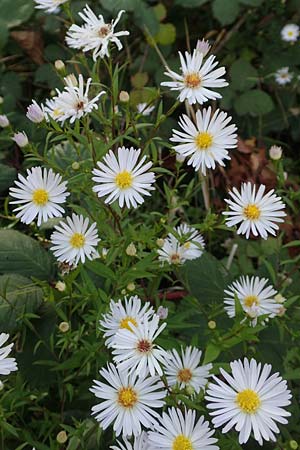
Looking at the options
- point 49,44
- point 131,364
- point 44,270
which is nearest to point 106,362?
point 131,364

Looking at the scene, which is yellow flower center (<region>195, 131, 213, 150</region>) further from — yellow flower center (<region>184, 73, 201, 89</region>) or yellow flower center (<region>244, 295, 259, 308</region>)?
yellow flower center (<region>244, 295, 259, 308</region>)

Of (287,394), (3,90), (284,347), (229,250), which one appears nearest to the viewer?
(287,394)

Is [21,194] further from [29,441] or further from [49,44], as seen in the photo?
[49,44]

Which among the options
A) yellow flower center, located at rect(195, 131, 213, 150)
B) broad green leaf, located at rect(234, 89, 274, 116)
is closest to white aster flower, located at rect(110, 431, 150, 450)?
yellow flower center, located at rect(195, 131, 213, 150)

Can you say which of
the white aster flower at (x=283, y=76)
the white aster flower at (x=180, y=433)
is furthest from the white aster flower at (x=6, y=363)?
the white aster flower at (x=283, y=76)

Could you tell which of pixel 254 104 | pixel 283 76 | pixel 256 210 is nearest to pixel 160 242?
pixel 256 210

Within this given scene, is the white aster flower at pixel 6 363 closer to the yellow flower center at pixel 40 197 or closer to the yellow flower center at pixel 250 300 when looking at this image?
the yellow flower center at pixel 40 197
